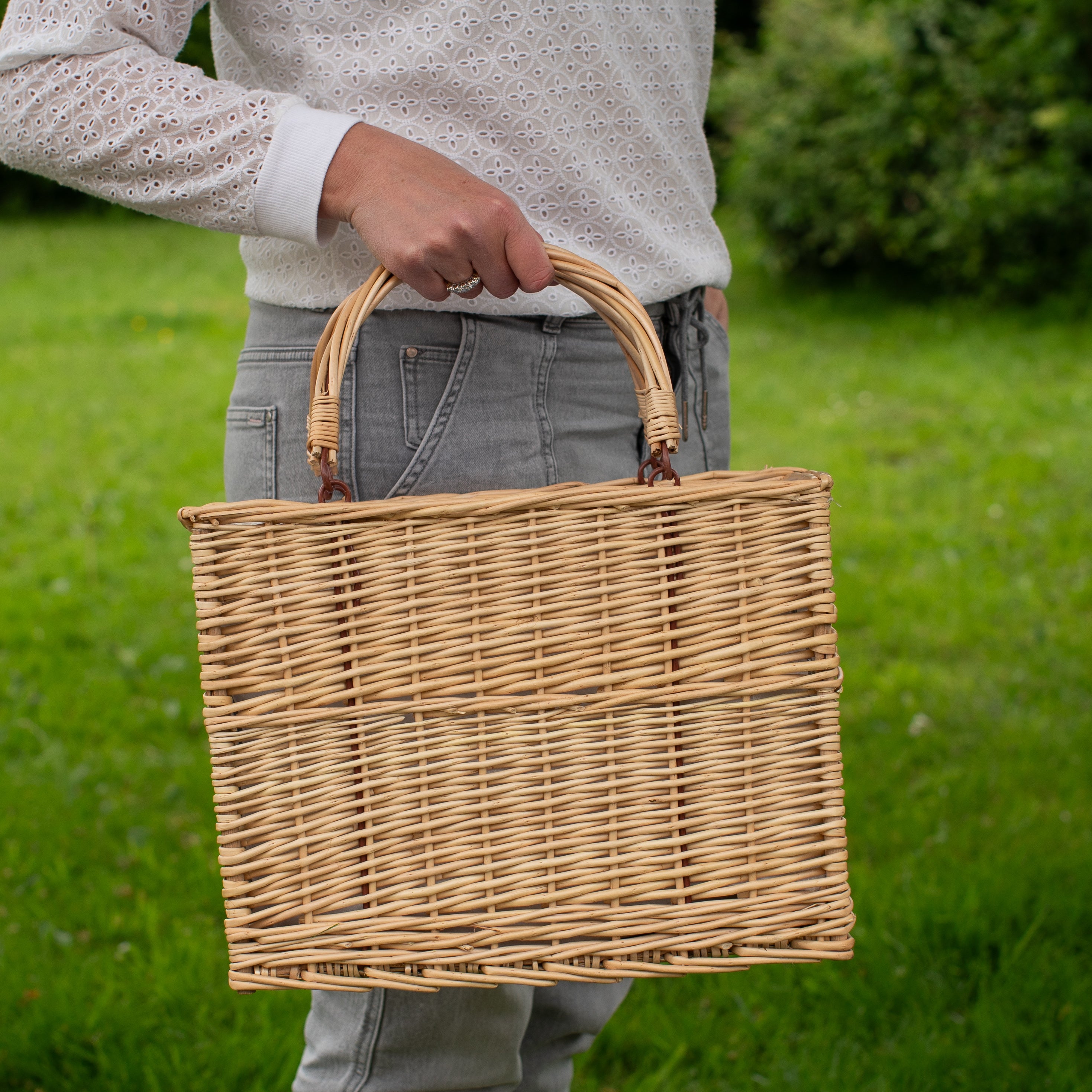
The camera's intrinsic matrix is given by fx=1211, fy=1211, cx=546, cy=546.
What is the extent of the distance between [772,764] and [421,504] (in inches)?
15.7

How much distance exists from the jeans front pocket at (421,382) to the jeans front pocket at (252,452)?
0.15 metres

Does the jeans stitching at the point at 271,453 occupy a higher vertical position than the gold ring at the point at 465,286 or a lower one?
lower

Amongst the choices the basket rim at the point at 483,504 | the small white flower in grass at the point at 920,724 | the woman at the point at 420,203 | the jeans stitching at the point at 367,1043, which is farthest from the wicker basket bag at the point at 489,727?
the small white flower in grass at the point at 920,724

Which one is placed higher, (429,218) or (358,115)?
(358,115)

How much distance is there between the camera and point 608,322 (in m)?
1.17

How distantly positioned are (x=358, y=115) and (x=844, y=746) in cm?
228

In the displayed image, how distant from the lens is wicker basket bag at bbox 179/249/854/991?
1065 millimetres

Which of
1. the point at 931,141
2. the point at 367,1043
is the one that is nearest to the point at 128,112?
the point at 367,1043

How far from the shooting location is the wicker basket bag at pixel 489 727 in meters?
1.07

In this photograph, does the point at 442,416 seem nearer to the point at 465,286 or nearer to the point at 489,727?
the point at 465,286

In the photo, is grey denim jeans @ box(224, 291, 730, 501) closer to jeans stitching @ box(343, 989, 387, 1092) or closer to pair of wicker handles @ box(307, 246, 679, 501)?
pair of wicker handles @ box(307, 246, 679, 501)

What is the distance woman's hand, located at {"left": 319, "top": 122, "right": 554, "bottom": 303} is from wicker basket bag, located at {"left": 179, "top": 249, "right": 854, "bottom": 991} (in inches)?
2.4

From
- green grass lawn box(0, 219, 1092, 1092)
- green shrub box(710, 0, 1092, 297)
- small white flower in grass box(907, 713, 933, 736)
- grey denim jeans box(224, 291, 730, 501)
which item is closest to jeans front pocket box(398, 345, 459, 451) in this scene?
grey denim jeans box(224, 291, 730, 501)

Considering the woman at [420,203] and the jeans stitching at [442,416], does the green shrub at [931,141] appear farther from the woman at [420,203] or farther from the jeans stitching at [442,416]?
the jeans stitching at [442,416]
